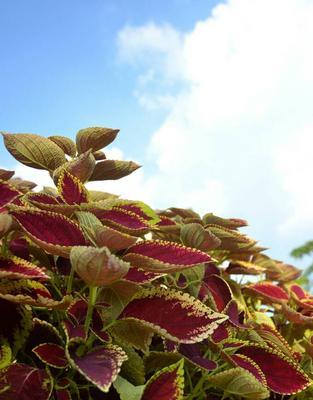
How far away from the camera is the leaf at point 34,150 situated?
4.44 feet

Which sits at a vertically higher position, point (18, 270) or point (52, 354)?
point (18, 270)

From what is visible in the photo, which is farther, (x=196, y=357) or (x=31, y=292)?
(x=196, y=357)

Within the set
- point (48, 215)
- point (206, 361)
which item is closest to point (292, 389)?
point (206, 361)

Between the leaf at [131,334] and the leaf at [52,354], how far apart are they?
4.0 inches

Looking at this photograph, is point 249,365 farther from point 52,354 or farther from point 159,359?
point 52,354

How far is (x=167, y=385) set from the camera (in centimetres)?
101

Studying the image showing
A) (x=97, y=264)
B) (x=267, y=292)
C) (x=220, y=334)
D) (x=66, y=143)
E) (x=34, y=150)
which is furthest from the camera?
(x=267, y=292)

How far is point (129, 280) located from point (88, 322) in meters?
0.10

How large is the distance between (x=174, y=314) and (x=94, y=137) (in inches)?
21.3

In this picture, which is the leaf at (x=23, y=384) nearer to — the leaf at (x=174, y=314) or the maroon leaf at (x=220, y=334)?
the leaf at (x=174, y=314)

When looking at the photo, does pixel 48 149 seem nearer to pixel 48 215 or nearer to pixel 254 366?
pixel 48 215

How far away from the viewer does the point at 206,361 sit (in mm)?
1168

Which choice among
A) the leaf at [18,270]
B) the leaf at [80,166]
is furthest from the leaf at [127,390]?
the leaf at [80,166]

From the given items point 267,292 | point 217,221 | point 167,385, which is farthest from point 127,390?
point 267,292
